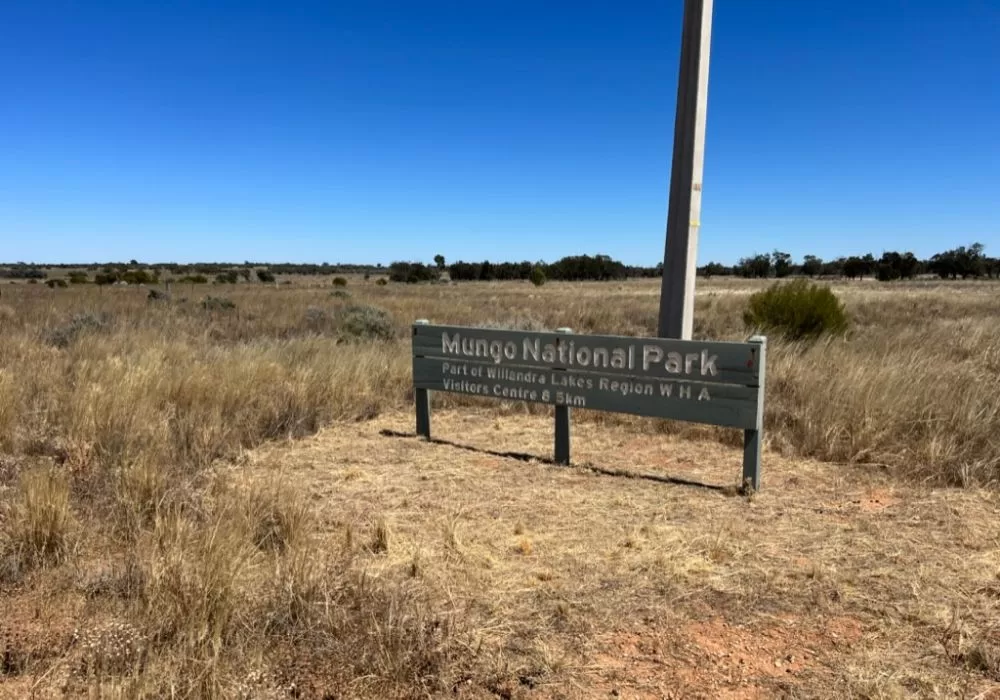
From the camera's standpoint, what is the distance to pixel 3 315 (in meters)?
18.4

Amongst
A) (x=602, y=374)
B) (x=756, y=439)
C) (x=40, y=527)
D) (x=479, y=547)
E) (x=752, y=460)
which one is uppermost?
(x=602, y=374)

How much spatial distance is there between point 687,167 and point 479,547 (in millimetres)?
4369

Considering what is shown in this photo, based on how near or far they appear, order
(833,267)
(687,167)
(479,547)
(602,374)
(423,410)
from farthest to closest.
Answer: (833,267), (423,410), (687,167), (602,374), (479,547)

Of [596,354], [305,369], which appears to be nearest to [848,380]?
[596,354]

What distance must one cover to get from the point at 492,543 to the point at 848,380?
4579 millimetres

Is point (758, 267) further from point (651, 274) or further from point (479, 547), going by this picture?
point (479, 547)

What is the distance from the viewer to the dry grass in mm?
2648

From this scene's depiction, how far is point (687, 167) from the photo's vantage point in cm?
651

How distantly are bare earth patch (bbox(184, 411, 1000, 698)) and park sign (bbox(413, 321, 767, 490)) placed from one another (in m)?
0.55

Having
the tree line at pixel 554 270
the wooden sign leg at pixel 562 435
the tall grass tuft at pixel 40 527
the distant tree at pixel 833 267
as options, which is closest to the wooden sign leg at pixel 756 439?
the wooden sign leg at pixel 562 435

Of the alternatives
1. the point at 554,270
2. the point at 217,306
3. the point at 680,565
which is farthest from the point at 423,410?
the point at 554,270

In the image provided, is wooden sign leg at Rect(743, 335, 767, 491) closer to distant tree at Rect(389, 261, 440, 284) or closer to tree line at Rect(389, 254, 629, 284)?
distant tree at Rect(389, 261, 440, 284)

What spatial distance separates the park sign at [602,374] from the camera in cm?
493

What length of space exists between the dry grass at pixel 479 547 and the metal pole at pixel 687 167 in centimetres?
131
